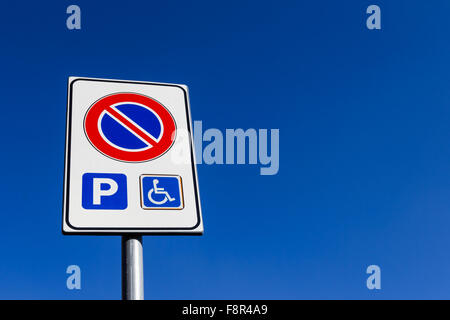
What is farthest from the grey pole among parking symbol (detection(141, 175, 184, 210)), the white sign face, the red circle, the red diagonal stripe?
the red diagonal stripe

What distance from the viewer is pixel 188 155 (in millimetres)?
1907

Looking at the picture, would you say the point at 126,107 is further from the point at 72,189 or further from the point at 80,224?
the point at 80,224

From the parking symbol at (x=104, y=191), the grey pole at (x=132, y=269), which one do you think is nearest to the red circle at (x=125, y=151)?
the parking symbol at (x=104, y=191)

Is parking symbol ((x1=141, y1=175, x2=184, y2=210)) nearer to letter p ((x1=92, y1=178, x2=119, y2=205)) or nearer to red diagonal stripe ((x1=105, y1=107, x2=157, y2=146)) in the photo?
letter p ((x1=92, y1=178, x2=119, y2=205))

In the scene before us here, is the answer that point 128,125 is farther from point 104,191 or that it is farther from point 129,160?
point 104,191

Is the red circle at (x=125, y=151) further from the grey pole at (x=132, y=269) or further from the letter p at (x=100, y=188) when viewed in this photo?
the grey pole at (x=132, y=269)

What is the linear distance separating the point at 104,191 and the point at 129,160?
18 cm

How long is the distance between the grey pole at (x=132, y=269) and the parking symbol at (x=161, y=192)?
0.51 feet

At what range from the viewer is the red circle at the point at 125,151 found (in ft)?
6.13

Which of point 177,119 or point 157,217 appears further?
point 177,119
